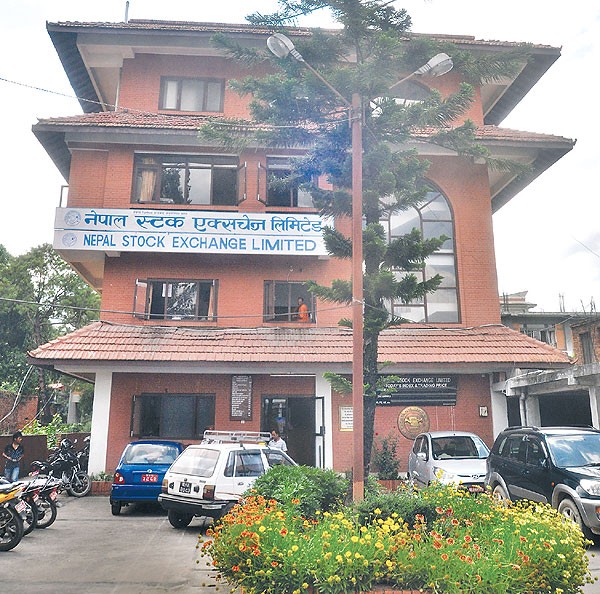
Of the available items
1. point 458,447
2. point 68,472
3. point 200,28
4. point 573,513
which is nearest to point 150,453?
point 68,472

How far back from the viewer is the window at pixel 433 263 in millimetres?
18828

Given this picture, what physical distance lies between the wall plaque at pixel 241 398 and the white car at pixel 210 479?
17.6 ft

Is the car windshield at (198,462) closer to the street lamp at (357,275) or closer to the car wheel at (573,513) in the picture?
the street lamp at (357,275)

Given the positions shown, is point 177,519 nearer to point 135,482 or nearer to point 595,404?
point 135,482

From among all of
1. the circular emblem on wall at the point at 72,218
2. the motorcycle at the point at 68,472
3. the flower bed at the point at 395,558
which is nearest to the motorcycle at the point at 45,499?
the motorcycle at the point at 68,472

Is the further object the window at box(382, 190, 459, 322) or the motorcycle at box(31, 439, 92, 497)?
the window at box(382, 190, 459, 322)

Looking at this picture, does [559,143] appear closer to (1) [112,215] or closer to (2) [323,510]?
(1) [112,215]

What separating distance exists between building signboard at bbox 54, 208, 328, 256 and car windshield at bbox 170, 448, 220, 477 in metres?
7.22

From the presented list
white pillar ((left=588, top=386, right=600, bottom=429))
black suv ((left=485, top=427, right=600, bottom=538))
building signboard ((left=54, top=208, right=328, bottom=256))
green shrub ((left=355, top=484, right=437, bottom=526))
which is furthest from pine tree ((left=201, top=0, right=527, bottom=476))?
white pillar ((left=588, top=386, right=600, bottom=429))

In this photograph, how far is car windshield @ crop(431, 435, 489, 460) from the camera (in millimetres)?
13883

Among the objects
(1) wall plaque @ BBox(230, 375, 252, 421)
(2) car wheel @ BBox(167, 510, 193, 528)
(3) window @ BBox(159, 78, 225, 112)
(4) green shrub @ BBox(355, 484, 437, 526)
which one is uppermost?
(3) window @ BBox(159, 78, 225, 112)

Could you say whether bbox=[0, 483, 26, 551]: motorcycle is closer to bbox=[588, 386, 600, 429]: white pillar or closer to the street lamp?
the street lamp

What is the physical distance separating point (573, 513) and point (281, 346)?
9134mm

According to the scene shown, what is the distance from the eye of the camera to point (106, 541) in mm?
10047
